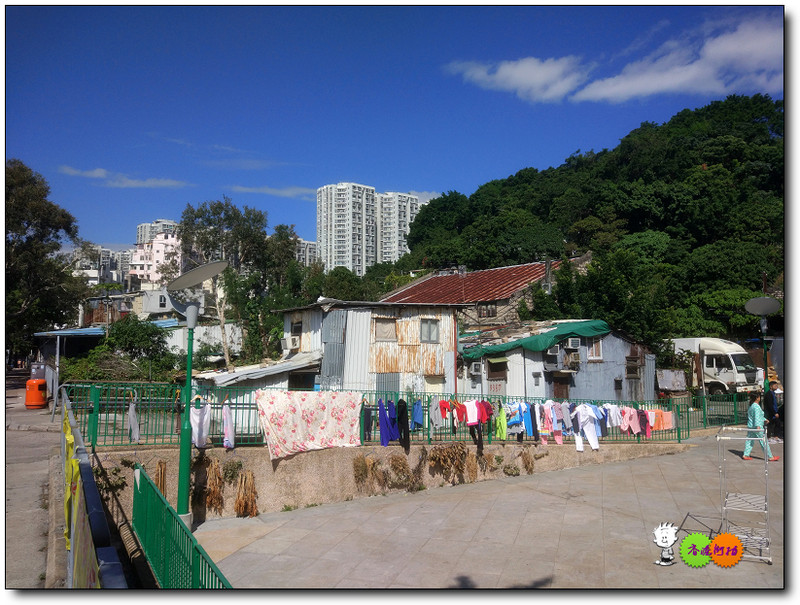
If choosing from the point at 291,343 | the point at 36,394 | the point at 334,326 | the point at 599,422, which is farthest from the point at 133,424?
the point at 36,394

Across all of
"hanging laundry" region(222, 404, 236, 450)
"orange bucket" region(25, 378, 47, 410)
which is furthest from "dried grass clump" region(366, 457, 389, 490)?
"orange bucket" region(25, 378, 47, 410)

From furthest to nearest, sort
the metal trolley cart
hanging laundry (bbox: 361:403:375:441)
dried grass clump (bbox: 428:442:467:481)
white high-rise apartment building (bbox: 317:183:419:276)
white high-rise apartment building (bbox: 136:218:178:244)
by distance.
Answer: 1. white high-rise apartment building (bbox: 136:218:178:244)
2. white high-rise apartment building (bbox: 317:183:419:276)
3. dried grass clump (bbox: 428:442:467:481)
4. hanging laundry (bbox: 361:403:375:441)
5. the metal trolley cart

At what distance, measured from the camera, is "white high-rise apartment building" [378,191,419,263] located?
139 m

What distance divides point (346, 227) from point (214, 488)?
4920 inches

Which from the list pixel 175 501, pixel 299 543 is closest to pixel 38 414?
pixel 175 501

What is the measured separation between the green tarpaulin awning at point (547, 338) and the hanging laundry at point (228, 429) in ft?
40.0

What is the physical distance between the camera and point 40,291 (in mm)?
31375

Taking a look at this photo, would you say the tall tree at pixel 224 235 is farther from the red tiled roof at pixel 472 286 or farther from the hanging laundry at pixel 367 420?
the hanging laundry at pixel 367 420

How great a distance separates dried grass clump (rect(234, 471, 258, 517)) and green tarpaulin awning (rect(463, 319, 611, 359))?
1207 centimetres

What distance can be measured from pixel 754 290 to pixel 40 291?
38870 mm

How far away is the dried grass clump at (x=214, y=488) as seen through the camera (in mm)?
10984

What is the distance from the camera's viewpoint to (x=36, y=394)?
2156 centimetres

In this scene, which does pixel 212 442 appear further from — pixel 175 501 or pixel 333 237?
pixel 333 237

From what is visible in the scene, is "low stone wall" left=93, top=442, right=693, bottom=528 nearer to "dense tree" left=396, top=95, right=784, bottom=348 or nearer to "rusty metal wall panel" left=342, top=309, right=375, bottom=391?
"rusty metal wall panel" left=342, top=309, right=375, bottom=391
